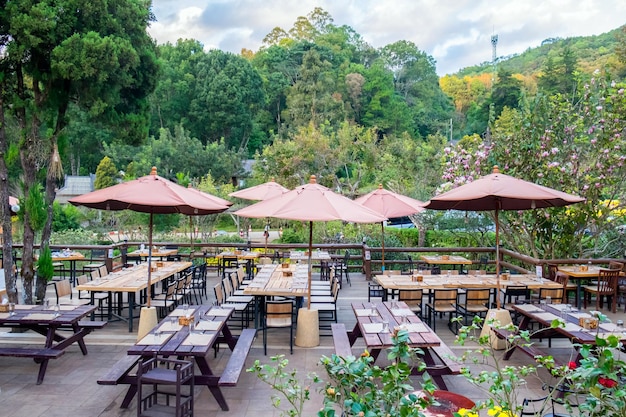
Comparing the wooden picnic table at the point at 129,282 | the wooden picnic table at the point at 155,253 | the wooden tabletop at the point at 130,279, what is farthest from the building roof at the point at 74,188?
the wooden picnic table at the point at 129,282

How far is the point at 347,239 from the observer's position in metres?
17.9

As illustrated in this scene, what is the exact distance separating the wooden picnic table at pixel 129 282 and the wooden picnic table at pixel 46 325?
1162 millimetres

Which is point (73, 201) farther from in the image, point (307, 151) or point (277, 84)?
point (277, 84)

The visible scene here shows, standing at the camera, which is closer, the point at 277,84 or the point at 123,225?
the point at 123,225

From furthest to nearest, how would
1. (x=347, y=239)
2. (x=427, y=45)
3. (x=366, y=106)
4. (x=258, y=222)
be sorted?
(x=427, y=45) → (x=366, y=106) → (x=258, y=222) → (x=347, y=239)

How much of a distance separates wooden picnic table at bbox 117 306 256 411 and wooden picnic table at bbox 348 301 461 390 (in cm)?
152

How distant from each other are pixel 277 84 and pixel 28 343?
41189 mm

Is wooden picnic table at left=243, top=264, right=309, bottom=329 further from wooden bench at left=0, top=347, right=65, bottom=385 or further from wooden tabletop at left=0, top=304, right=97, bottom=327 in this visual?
wooden bench at left=0, top=347, right=65, bottom=385

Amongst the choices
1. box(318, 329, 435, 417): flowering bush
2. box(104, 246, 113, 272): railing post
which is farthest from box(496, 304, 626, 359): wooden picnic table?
box(104, 246, 113, 272): railing post

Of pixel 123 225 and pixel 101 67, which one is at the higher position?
pixel 101 67

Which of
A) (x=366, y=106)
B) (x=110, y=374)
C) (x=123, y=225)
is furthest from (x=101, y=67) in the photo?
(x=366, y=106)

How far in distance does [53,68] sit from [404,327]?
6.72 metres

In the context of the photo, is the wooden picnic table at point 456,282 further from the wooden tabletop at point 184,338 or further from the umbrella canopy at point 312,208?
the wooden tabletop at point 184,338

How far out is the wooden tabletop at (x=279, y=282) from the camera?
8.05m
